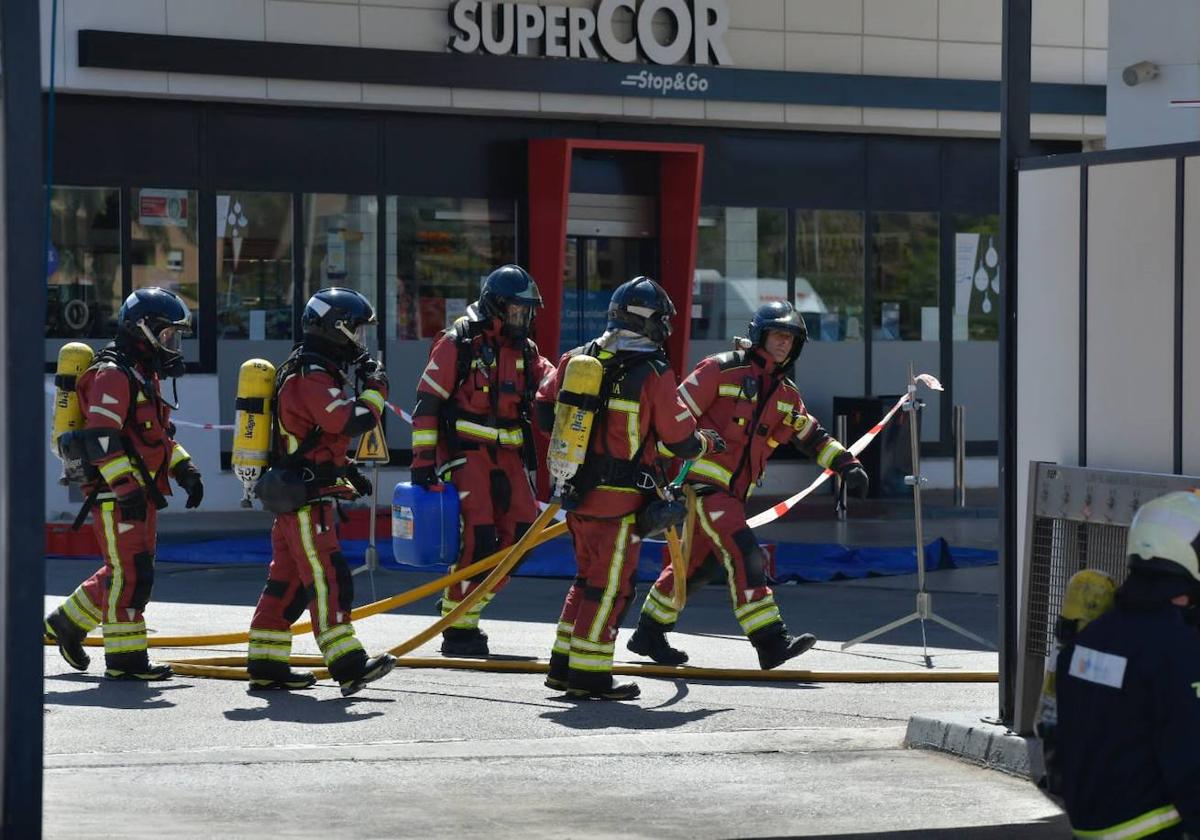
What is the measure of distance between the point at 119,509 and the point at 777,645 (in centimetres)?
338

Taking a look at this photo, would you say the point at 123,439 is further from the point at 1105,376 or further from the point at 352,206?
the point at 352,206

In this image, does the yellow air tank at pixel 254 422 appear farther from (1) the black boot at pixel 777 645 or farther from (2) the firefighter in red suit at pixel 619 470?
(1) the black boot at pixel 777 645

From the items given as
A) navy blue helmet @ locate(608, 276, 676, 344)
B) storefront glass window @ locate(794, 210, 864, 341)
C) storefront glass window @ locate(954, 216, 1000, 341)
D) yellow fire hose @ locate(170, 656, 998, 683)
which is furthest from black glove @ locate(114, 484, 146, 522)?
storefront glass window @ locate(954, 216, 1000, 341)

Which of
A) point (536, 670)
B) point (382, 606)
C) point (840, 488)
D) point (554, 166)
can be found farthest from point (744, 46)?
point (536, 670)

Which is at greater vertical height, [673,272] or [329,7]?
[329,7]

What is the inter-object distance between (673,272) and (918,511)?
9481 mm

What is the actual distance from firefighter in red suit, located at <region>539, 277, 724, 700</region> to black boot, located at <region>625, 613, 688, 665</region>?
1056mm

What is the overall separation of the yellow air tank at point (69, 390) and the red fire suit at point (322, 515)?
1212mm

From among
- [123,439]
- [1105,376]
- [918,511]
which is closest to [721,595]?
[918,511]

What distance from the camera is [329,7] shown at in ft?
62.6

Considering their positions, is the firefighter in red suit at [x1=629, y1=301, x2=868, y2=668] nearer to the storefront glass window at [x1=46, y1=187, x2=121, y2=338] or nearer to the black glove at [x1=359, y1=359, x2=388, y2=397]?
the black glove at [x1=359, y1=359, x2=388, y2=397]

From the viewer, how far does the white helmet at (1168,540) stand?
17.3 feet

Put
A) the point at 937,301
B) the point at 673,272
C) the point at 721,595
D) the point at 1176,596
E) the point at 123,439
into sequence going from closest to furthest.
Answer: the point at 1176,596 < the point at 123,439 < the point at 721,595 < the point at 673,272 < the point at 937,301

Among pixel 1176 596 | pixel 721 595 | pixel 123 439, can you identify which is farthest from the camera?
pixel 721 595
